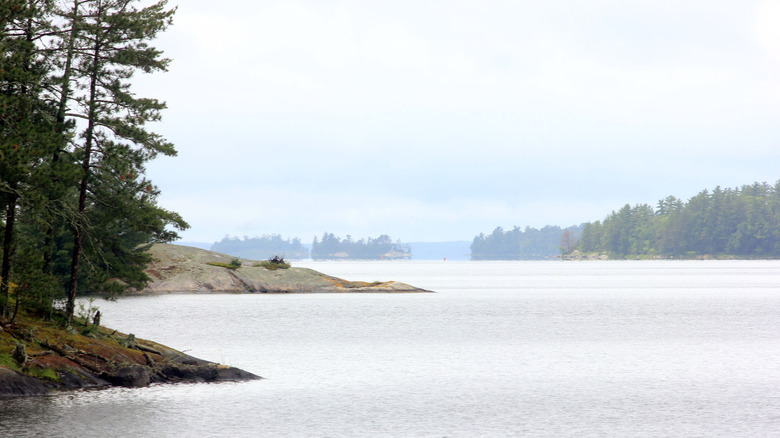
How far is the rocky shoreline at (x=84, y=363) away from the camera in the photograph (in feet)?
76.2

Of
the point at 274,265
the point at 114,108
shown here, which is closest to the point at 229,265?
the point at 274,265

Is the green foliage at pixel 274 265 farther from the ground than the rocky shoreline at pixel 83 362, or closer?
farther from the ground

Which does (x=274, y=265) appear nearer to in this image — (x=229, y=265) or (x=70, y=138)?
(x=229, y=265)

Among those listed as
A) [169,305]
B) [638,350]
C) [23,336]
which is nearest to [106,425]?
[23,336]

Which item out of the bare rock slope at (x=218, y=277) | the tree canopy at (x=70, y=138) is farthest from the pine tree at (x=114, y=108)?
the bare rock slope at (x=218, y=277)

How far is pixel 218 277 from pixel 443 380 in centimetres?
5016

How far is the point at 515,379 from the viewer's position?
27.3 meters

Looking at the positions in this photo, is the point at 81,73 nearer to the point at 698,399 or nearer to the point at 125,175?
the point at 125,175

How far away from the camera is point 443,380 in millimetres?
27109

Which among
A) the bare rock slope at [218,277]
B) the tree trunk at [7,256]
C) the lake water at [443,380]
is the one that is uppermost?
the tree trunk at [7,256]

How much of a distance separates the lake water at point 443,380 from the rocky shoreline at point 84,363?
3.23ft

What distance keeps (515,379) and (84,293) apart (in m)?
47.1

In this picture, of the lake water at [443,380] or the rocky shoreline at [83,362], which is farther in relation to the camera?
the rocky shoreline at [83,362]

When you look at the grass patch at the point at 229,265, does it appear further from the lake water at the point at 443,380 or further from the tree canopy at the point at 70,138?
the tree canopy at the point at 70,138
